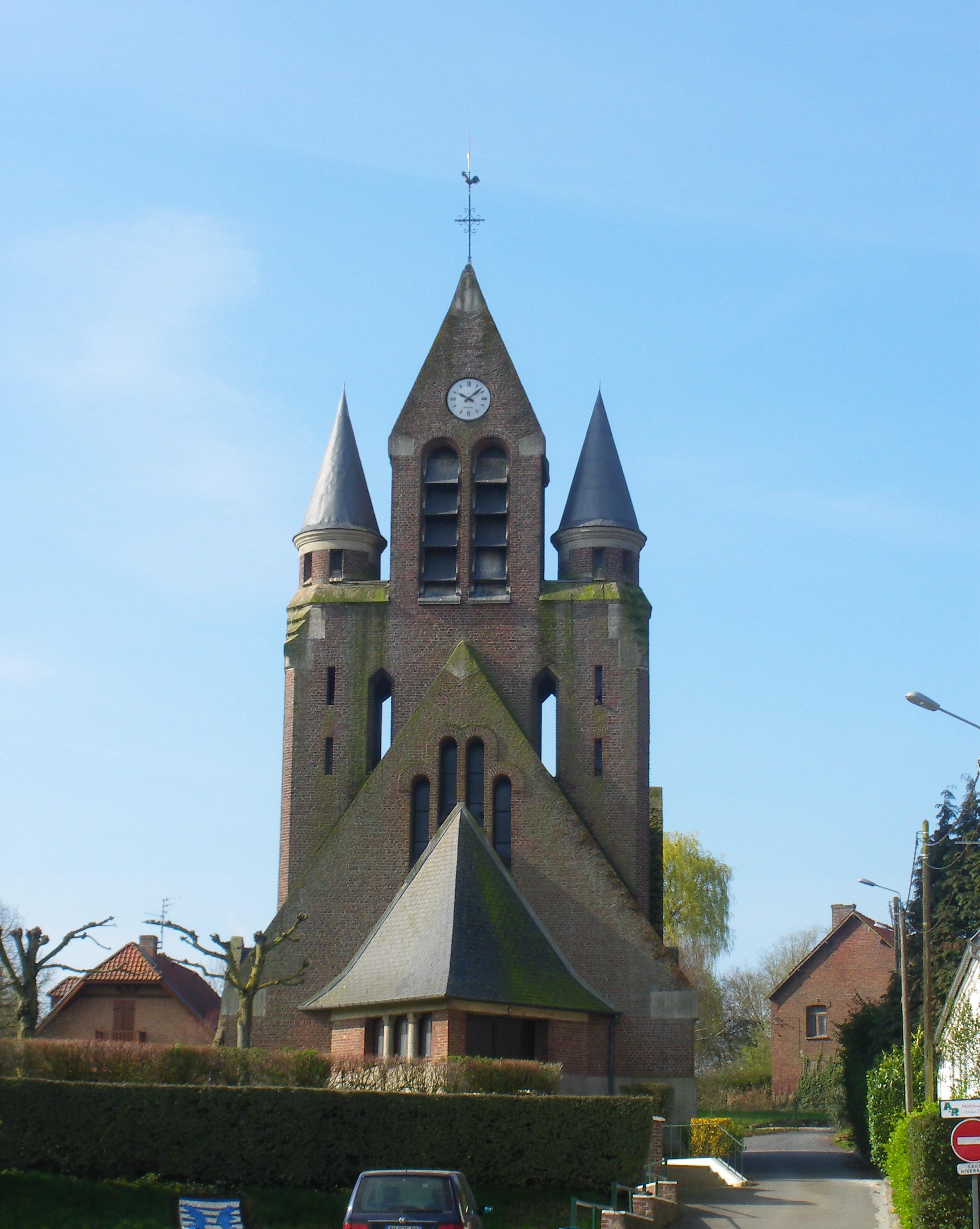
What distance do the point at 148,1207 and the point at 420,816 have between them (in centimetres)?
1536

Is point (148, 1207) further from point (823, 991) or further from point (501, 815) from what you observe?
point (823, 991)

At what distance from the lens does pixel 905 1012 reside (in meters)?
29.0

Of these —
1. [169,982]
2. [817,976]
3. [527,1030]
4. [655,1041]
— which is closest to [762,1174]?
[655,1041]

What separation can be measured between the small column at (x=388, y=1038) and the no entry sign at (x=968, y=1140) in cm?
1542

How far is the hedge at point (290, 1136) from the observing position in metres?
21.9

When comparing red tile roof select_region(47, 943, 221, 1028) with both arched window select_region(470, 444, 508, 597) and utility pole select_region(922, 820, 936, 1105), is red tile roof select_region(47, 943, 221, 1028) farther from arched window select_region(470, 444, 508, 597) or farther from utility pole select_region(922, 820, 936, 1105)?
utility pole select_region(922, 820, 936, 1105)

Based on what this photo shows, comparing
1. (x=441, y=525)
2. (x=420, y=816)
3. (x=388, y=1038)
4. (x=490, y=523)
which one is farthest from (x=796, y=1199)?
(x=441, y=525)

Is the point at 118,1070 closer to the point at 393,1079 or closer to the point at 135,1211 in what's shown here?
the point at 135,1211

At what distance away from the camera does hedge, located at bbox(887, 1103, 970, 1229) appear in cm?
2066

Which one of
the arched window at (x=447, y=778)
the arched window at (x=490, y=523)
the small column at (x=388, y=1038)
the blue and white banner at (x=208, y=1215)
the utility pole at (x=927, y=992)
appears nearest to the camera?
the blue and white banner at (x=208, y=1215)

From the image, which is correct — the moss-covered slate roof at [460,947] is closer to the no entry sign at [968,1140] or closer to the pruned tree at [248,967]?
the pruned tree at [248,967]

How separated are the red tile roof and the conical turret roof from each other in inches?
Answer: 676

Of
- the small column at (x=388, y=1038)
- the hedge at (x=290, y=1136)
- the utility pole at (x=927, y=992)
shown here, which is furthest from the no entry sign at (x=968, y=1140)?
the small column at (x=388, y=1038)

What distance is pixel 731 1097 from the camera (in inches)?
2554
